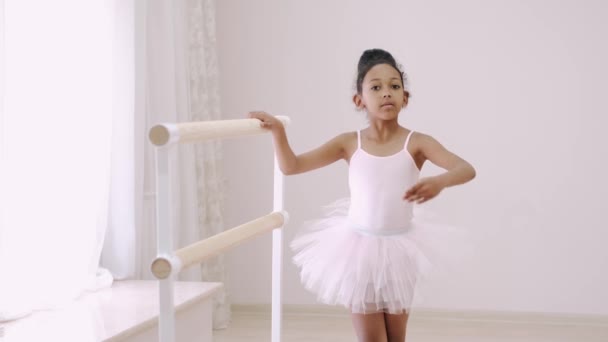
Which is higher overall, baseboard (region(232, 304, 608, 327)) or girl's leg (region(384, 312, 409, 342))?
girl's leg (region(384, 312, 409, 342))

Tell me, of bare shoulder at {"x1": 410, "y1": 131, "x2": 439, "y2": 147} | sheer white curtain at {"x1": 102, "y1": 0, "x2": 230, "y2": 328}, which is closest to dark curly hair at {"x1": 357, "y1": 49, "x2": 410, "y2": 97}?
bare shoulder at {"x1": 410, "y1": 131, "x2": 439, "y2": 147}

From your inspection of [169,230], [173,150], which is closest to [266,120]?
[169,230]

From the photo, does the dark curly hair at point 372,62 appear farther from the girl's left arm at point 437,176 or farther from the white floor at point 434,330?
the white floor at point 434,330

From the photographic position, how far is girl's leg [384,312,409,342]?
174 cm

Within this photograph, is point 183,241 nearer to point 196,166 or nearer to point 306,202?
point 196,166

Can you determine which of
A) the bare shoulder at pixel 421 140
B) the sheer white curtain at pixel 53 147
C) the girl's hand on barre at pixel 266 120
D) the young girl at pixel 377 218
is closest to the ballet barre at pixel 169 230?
the girl's hand on barre at pixel 266 120

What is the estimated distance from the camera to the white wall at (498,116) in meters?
3.54

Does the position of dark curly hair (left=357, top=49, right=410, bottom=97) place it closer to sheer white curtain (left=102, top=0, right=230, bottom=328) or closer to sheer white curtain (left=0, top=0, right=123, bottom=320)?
sheer white curtain (left=0, top=0, right=123, bottom=320)

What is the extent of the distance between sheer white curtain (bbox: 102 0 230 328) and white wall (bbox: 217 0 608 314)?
0.45 meters

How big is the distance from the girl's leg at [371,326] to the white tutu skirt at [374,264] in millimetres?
17

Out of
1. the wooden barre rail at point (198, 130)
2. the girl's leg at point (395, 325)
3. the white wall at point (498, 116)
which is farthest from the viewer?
the white wall at point (498, 116)

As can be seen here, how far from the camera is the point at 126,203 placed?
2877mm

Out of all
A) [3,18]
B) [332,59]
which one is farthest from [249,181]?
[3,18]

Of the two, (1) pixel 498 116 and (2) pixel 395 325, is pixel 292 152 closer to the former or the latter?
(2) pixel 395 325
